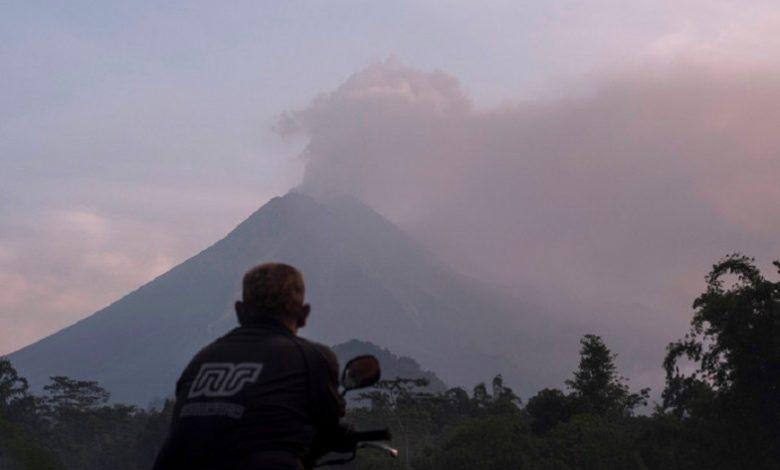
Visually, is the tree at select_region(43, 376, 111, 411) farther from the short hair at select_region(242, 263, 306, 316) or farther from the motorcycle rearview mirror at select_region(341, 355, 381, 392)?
the motorcycle rearview mirror at select_region(341, 355, 381, 392)

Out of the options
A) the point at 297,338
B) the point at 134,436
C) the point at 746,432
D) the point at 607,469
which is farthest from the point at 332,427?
the point at 134,436

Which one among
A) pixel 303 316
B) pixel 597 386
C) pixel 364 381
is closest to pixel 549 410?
pixel 597 386

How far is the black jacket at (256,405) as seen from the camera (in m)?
5.54

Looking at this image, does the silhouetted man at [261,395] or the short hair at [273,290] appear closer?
the silhouetted man at [261,395]

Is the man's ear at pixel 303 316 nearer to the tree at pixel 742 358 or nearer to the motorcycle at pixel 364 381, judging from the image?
the motorcycle at pixel 364 381

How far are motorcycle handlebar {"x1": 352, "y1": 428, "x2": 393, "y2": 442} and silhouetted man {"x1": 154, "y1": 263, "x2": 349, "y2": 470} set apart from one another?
0.07 m

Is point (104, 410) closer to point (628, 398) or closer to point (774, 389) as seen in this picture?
point (628, 398)

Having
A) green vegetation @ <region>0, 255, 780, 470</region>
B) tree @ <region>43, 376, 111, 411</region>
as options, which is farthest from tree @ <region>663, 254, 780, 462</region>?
tree @ <region>43, 376, 111, 411</region>

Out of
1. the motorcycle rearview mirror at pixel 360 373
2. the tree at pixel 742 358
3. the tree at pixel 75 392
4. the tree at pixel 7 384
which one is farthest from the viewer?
the tree at pixel 75 392

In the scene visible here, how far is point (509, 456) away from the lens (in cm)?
6450

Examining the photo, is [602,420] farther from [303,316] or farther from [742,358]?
[303,316]

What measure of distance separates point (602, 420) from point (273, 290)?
61.5 metres

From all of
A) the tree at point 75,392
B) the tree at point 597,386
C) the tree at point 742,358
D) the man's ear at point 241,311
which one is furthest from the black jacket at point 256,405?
the tree at point 75,392

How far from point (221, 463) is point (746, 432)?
39147 millimetres
